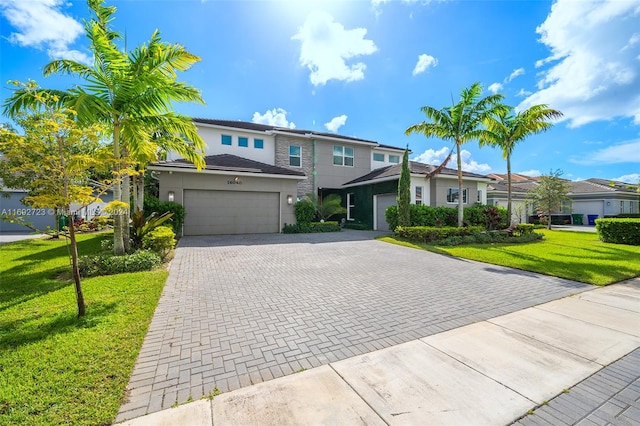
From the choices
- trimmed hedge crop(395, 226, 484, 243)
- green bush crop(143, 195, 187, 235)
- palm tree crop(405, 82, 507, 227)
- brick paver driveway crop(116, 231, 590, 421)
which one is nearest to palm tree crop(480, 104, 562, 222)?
palm tree crop(405, 82, 507, 227)

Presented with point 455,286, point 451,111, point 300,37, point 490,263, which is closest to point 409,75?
point 451,111

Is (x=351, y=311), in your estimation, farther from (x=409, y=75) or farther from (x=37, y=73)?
(x=409, y=75)

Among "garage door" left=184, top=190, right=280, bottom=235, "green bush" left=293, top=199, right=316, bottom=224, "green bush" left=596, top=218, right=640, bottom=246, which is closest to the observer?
"green bush" left=596, top=218, right=640, bottom=246

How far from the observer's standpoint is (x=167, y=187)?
13.4 meters

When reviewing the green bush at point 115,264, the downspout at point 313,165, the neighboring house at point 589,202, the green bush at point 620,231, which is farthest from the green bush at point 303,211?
the neighboring house at point 589,202

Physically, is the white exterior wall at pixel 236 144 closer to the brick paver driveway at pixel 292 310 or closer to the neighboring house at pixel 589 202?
the brick paver driveway at pixel 292 310

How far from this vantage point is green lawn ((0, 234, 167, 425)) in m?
2.26

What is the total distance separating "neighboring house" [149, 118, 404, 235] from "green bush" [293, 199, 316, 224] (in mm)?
320

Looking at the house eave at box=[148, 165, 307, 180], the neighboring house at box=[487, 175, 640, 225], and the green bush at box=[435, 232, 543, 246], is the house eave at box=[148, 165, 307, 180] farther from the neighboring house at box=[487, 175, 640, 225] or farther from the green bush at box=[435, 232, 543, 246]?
the neighboring house at box=[487, 175, 640, 225]

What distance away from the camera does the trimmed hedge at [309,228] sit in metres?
15.9

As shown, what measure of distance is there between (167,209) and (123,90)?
7.06m

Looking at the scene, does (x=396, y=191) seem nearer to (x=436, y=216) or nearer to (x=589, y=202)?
(x=436, y=216)

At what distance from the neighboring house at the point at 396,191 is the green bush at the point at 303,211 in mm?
5069

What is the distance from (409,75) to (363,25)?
14.7ft
